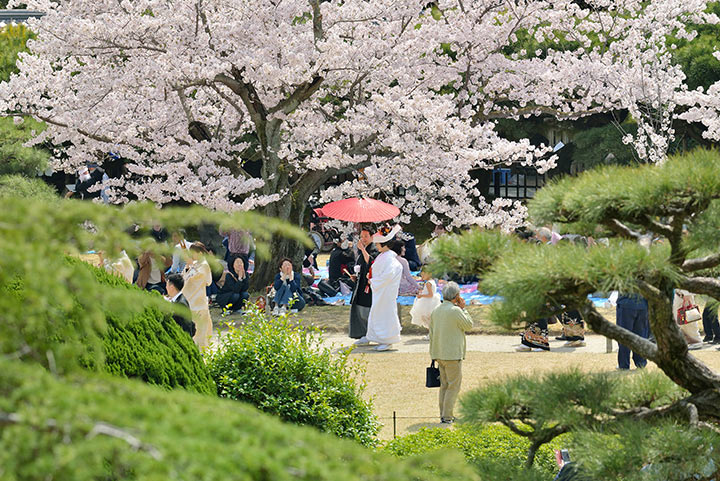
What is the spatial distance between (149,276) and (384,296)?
3621 mm

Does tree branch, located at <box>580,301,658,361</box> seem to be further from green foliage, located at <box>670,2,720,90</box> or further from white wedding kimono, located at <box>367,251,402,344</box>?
green foliage, located at <box>670,2,720,90</box>

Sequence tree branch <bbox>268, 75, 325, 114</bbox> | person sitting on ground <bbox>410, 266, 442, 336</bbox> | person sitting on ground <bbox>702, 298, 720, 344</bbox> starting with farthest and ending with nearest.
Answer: tree branch <bbox>268, 75, 325, 114</bbox> < person sitting on ground <bbox>702, 298, 720, 344</bbox> < person sitting on ground <bbox>410, 266, 442, 336</bbox>

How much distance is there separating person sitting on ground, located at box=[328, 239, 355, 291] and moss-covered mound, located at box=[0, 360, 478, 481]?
1331cm

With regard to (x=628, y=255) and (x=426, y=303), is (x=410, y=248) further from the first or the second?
(x=628, y=255)

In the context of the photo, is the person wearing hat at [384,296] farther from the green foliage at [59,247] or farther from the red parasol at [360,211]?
the green foliage at [59,247]

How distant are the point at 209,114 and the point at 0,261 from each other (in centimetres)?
1458

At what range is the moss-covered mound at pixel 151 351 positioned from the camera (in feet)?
12.3

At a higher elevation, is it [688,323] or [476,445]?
[688,323]

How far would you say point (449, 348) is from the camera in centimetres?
769

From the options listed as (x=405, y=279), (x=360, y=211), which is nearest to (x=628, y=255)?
(x=405, y=279)

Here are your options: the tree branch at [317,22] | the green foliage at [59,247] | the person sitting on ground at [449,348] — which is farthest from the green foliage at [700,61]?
the green foliage at [59,247]

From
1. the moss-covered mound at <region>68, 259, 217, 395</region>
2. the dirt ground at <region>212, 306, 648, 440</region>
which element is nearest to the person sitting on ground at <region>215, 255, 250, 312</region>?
the dirt ground at <region>212, 306, 648, 440</region>

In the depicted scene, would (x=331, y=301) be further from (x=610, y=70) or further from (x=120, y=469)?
(x=120, y=469)

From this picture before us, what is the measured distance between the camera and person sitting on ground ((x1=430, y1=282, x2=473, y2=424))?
769 centimetres
